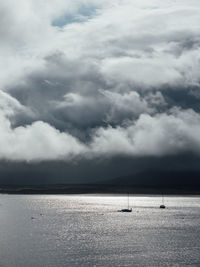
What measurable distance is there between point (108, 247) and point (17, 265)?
129ft

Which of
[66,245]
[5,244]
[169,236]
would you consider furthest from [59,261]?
[169,236]

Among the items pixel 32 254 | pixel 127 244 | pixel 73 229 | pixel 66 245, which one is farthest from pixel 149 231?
pixel 32 254

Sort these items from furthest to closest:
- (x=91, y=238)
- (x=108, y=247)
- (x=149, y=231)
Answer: (x=149, y=231), (x=91, y=238), (x=108, y=247)

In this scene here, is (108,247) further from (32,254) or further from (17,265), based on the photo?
(17,265)

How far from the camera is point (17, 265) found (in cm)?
10975

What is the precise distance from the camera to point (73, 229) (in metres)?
200

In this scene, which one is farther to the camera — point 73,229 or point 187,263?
point 73,229

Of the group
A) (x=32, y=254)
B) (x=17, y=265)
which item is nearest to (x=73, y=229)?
(x=32, y=254)

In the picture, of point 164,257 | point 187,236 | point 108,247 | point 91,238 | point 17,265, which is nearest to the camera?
point 17,265

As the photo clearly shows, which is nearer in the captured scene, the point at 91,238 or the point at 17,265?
the point at 17,265

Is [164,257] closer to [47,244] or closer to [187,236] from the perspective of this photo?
[47,244]

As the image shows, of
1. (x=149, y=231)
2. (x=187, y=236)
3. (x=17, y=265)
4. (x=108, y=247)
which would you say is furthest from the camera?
(x=149, y=231)

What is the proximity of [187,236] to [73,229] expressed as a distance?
5283 centimetres

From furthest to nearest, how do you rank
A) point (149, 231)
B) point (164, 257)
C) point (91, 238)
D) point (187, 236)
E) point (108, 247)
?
point (149, 231)
point (187, 236)
point (91, 238)
point (108, 247)
point (164, 257)
